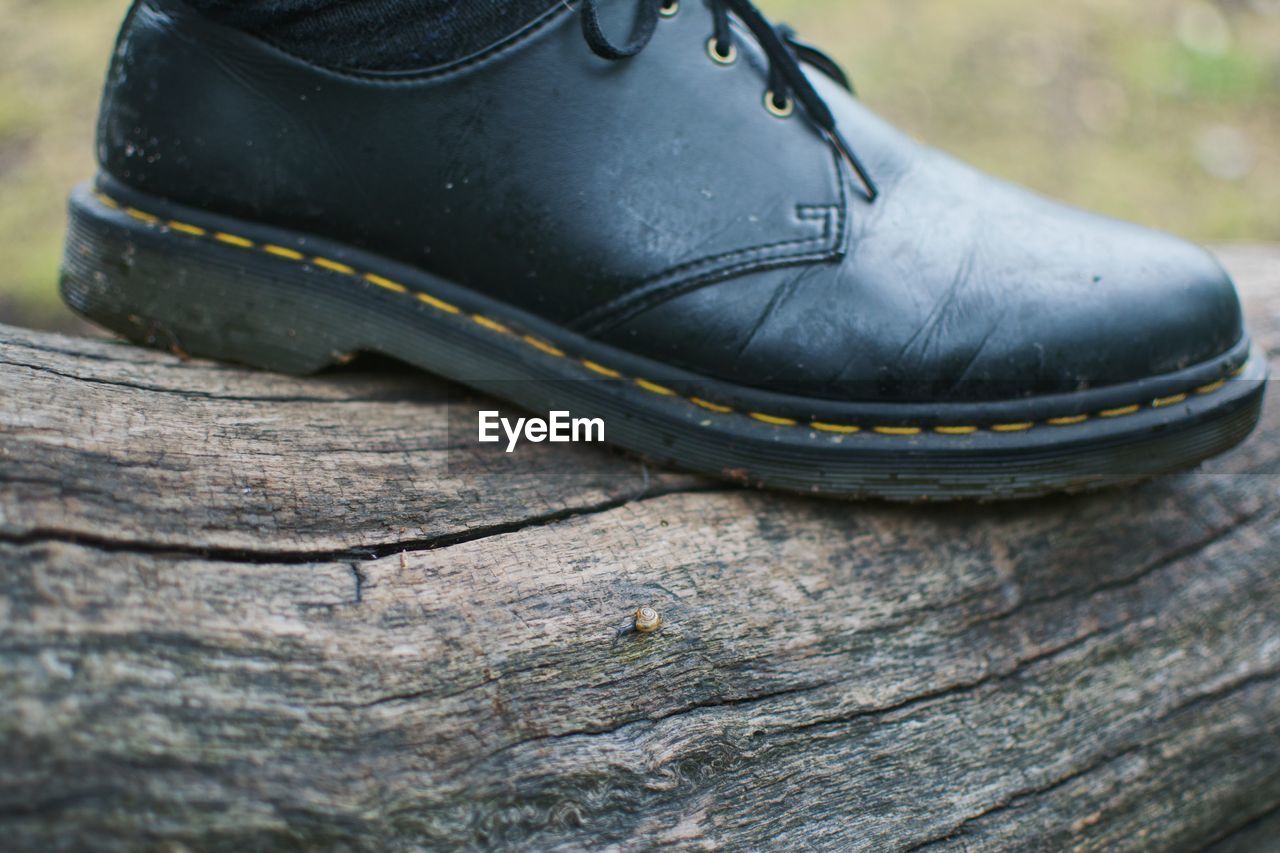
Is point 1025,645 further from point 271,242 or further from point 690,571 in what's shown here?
point 271,242

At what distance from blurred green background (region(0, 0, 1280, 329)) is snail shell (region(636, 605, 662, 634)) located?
219 centimetres

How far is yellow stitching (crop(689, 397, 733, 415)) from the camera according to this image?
105 centimetres

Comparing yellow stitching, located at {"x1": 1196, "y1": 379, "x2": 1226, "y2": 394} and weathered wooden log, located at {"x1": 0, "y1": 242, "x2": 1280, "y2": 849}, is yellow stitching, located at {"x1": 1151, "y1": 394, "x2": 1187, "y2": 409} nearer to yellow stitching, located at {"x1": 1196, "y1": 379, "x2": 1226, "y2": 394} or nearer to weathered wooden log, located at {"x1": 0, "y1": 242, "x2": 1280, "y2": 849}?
yellow stitching, located at {"x1": 1196, "y1": 379, "x2": 1226, "y2": 394}

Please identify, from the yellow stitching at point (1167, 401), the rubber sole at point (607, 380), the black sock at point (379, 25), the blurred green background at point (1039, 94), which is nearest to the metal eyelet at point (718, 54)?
the black sock at point (379, 25)

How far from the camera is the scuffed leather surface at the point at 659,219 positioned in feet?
3.35

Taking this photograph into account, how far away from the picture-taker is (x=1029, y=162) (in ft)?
9.83

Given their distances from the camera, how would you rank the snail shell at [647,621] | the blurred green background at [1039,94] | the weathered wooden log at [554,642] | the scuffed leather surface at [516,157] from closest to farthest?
the weathered wooden log at [554,642], the snail shell at [647,621], the scuffed leather surface at [516,157], the blurred green background at [1039,94]

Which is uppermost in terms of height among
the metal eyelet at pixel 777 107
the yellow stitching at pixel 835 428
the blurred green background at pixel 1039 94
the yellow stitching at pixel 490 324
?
the blurred green background at pixel 1039 94

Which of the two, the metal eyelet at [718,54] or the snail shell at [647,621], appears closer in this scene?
the snail shell at [647,621]

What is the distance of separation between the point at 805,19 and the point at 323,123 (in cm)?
266

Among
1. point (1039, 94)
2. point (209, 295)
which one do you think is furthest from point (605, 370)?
Answer: point (1039, 94)

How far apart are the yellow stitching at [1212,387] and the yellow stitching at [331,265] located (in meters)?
0.92

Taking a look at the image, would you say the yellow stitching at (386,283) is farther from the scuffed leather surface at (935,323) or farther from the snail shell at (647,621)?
the snail shell at (647,621)

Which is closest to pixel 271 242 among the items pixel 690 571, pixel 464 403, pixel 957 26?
pixel 464 403
